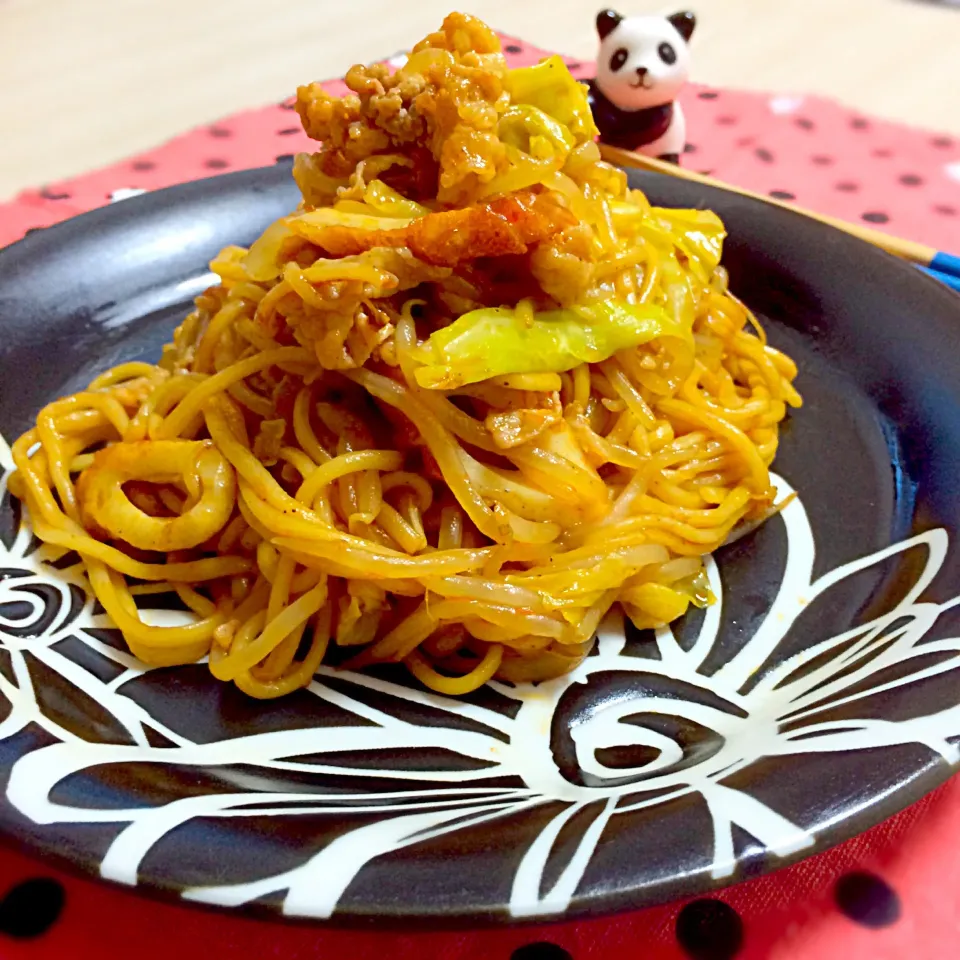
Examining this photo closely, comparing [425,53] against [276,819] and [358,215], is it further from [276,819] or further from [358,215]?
[276,819]

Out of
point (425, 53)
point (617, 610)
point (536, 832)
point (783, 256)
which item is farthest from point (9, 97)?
point (536, 832)

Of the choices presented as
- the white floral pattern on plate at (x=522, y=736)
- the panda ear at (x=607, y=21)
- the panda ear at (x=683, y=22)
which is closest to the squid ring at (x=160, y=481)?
the white floral pattern on plate at (x=522, y=736)

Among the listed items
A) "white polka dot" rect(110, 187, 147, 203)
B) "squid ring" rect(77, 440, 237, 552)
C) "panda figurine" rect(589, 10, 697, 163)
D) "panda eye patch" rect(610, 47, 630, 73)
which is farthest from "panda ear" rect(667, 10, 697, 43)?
"squid ring" rect(77, 440, 237, 552)

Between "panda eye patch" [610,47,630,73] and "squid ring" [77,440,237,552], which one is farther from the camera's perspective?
"panda eye patch" [610,47,630,73]

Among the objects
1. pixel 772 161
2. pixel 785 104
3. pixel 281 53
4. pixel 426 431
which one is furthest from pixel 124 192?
pixel 785 104

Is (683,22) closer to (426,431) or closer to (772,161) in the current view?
(772,161)

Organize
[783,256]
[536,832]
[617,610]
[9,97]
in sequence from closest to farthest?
[536,832] → [617,610] → [783,256] → [9,97]

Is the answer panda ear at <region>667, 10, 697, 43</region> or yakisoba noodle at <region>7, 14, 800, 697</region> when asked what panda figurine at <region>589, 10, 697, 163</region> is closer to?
panda ear at <region>667, 10, 697, 43</region>
